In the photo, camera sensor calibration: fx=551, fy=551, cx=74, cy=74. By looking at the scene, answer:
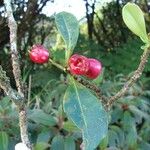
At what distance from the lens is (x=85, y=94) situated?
3.28 ft

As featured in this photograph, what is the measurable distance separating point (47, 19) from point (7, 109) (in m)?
2.59

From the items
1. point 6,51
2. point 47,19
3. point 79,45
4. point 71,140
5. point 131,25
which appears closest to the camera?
point 131,25

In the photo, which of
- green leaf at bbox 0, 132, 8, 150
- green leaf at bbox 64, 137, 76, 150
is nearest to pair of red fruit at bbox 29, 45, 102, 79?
green leaf at bbox 0, 132, 8, 150

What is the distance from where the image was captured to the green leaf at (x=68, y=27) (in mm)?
1057

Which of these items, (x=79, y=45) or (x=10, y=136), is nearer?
(x=10, y=136)

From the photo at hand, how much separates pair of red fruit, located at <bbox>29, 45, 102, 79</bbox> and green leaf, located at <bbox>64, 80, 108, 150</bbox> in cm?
6

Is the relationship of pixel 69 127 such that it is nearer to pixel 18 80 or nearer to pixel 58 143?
pixel 58 143

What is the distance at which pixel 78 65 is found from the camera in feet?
3.00

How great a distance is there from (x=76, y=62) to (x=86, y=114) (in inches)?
4.1

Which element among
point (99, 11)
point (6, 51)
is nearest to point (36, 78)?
point (6, 51)

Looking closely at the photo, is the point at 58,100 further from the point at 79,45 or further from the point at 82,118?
the point at 79,45

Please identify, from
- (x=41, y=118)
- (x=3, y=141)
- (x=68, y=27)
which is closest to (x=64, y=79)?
(x=41, y=118)

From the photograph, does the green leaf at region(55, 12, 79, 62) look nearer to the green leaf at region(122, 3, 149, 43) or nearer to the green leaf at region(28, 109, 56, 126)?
the green leaf at region(122, 3, 149, 43)

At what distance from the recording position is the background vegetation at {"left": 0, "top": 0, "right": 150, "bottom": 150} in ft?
6.56
